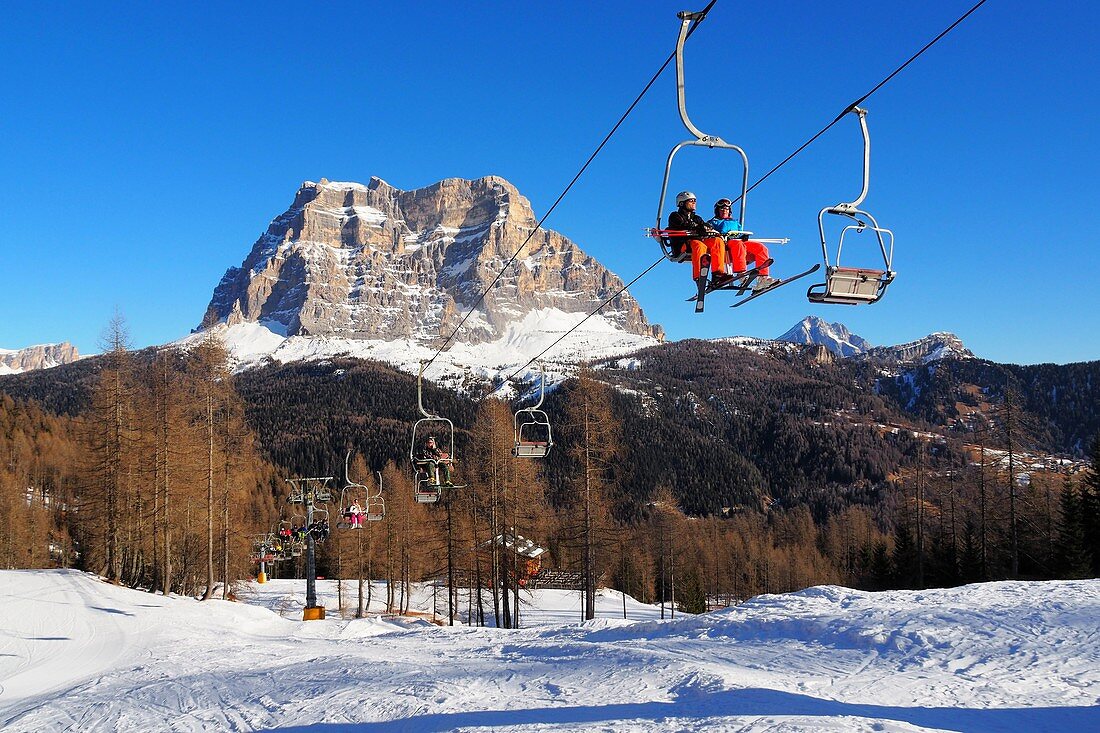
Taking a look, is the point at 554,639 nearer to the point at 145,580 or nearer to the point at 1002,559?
the point at 145,580

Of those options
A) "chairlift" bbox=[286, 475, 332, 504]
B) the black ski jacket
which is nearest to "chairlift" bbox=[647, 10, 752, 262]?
the black ski jacket

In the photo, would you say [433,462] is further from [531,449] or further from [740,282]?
[740,282]

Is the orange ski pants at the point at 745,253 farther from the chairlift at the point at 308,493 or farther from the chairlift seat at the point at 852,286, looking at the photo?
the chairlift at the point at 308,493

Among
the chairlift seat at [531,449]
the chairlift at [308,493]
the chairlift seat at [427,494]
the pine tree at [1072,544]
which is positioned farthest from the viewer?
the pine tree at [1072,544]

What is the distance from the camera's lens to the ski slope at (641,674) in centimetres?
1104

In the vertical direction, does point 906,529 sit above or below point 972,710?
below

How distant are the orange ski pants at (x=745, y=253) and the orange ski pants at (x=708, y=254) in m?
0.16

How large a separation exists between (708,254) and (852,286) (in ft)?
5.55

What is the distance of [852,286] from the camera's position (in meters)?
8.72

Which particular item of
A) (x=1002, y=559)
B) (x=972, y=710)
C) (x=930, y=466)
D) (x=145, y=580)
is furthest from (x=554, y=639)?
(x=930, y=466)

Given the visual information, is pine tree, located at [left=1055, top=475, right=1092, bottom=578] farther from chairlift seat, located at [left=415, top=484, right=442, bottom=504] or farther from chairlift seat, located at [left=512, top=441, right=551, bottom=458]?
chairlift seat, located at [left=415, top=484, right=442, bottom=504]

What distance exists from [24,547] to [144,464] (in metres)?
49.9

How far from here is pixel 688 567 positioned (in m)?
88.9

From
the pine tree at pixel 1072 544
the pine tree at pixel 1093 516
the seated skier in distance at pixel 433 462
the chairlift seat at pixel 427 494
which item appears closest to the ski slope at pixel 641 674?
the chairlift seat at pixel 427 494
